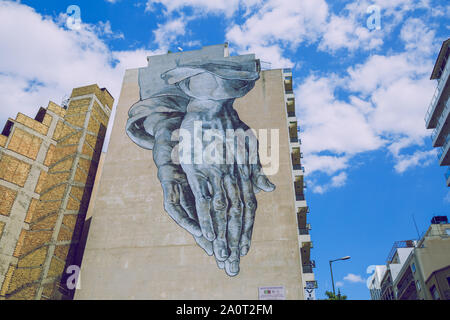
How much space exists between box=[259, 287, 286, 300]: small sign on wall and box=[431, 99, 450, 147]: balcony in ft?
77.3

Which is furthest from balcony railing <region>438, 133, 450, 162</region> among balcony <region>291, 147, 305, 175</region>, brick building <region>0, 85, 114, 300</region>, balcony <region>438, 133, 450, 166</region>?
brick building <region>0, 85, 114, 300</region>

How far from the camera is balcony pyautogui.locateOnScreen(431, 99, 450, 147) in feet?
123

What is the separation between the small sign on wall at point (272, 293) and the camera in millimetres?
27609

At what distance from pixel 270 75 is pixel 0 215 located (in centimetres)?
2706

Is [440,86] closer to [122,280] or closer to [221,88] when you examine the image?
[221,88]

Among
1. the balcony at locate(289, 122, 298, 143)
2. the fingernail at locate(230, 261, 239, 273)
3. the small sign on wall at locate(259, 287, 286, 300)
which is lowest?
the small sign on wall at locate(259, 287, 286, 300)

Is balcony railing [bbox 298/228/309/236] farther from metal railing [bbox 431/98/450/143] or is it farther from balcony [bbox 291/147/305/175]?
metal railing [bbox 431/98/450/143]

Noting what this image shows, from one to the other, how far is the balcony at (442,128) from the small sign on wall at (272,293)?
77.3 ft

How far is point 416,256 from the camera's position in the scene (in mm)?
42531

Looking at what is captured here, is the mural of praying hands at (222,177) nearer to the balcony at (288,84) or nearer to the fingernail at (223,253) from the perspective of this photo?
the fingernail at (223,253)
